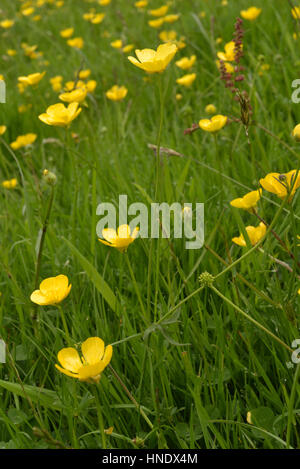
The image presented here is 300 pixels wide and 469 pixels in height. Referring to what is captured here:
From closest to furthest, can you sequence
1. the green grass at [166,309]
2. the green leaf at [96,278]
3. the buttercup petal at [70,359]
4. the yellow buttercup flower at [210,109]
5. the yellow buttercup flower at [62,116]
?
the buttercup petal at [70,359] → the green grass at [166,309] → the green leaf at [96,278] → the yellow buttercup flower at [62,116] → the yellow buttercup flower at [210,109]

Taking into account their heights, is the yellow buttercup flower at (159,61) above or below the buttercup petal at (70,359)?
above

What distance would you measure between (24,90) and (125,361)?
95.1 inches

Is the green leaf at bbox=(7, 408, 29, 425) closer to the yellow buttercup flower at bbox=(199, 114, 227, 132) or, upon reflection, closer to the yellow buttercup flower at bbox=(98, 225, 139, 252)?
the yellow buttercup flower at bbox=(98, 225, 139, 252)

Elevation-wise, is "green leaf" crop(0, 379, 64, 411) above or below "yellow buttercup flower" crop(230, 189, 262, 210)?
below

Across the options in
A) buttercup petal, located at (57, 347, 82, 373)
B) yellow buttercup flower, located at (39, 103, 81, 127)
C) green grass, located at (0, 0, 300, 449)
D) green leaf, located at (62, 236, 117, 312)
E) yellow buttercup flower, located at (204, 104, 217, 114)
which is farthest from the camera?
yellow buttercup flower, located at (204, 104, 217, 114)

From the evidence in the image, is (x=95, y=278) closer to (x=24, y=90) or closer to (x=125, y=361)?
(x=125, y=361)

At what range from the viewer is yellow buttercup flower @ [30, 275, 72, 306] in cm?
108

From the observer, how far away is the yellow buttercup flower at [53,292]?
108cm

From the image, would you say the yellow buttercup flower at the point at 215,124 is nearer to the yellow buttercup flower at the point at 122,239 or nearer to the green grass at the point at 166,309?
the green grass at the point at 166,309

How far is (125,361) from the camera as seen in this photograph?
125 centimetres

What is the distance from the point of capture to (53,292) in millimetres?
1084

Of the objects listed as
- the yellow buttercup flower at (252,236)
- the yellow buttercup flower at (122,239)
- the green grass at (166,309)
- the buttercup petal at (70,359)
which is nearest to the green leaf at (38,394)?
the green grass at (166,309)

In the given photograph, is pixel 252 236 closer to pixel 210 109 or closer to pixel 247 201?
pixel 247 201

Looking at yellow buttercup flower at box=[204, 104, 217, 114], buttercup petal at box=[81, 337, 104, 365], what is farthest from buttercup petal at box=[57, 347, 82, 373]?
yellow buttercup flower at box=[204, 104, 217, 114]
